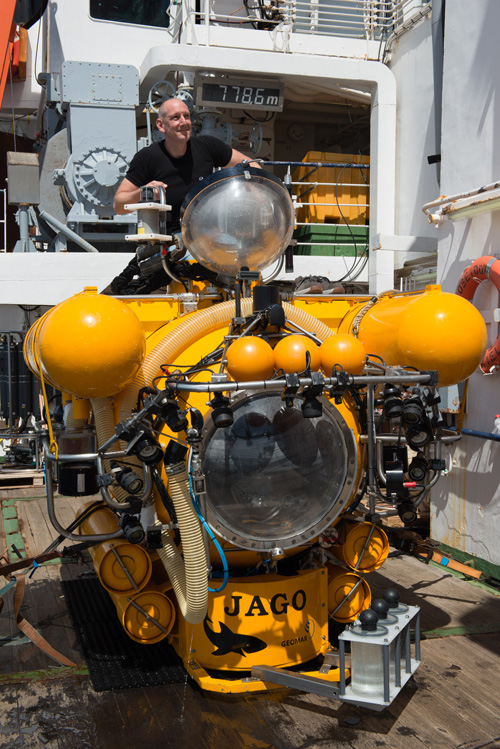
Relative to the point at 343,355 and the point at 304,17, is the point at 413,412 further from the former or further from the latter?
the point at 304,17

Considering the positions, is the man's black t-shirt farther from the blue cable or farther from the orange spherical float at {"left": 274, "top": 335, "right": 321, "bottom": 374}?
the blue cable

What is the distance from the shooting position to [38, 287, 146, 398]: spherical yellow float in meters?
2.87

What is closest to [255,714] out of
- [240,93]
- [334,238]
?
[334,238]

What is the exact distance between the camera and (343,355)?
2.93 metres

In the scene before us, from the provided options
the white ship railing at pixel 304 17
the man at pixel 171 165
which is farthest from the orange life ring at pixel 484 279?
the white ship railing at pixel 304 17

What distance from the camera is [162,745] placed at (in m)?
2.80

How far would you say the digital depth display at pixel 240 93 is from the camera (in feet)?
27.6

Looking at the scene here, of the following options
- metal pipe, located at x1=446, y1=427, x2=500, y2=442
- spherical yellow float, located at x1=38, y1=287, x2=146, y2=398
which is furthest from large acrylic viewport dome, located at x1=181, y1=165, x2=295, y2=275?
metal pipe, located at x1=446, y1=427, x2=500, y2=442

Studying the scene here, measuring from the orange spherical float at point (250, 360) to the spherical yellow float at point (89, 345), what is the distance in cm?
43

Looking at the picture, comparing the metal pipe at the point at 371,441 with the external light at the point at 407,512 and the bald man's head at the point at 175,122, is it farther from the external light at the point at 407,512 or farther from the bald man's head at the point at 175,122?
the bald man's head at the point at 175,122

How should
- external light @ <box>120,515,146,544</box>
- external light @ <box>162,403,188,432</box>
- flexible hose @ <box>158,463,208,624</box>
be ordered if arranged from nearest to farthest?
1. external light @ <box>162,403,188,432</box>
2. flexible hose @ <box>158,463,208,624</box>
3. external light @ <box>120,515,146,544</box>

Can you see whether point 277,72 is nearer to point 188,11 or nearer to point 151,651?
point 188,11

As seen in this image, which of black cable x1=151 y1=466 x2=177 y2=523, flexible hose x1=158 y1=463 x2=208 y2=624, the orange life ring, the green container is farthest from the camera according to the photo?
the green container

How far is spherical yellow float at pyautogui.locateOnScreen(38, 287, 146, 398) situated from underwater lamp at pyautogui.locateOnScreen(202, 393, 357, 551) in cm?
46
